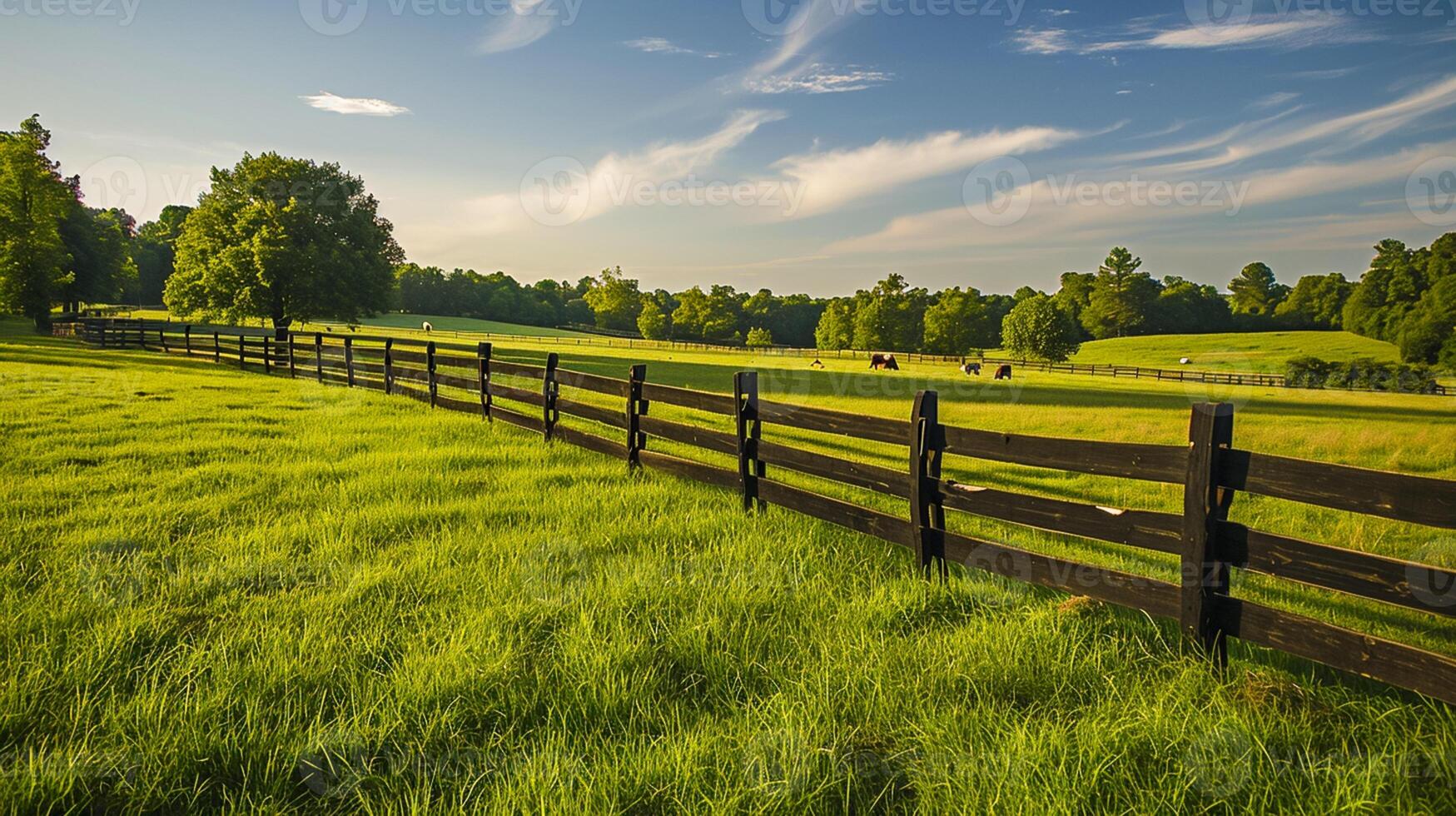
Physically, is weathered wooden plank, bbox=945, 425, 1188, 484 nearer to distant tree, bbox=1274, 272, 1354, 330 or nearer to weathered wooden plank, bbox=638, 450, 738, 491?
weathered wooden plank, bbox=638, 450, 738, 491

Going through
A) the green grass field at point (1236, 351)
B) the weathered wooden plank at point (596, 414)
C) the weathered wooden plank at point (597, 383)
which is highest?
the green grass field at point (1236, 351)

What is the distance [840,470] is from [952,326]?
96.6 m

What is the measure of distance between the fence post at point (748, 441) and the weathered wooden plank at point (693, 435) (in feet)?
0.59

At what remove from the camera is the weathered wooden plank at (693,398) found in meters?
7.13

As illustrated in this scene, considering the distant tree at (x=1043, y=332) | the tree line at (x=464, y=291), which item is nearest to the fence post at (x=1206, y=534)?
the tree line at (x=464, y=291)

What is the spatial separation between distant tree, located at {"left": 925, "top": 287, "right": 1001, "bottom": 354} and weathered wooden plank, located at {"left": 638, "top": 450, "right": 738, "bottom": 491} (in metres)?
94.2

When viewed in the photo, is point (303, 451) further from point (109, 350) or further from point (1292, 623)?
point (109, 350)

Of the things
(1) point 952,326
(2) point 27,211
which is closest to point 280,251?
(2) point 27,211

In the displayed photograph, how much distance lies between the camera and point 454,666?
11.5ft

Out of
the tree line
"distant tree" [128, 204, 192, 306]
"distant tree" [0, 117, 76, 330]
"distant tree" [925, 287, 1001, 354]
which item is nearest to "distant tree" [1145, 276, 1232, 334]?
the tree line

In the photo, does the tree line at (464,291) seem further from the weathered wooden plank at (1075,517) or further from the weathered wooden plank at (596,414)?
the weathered wooden plank at (1075,517)

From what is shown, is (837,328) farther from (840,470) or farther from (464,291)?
(840,470)

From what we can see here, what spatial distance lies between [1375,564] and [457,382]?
12.9 m

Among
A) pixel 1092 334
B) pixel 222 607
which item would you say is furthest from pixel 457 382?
pixel 1092 334
